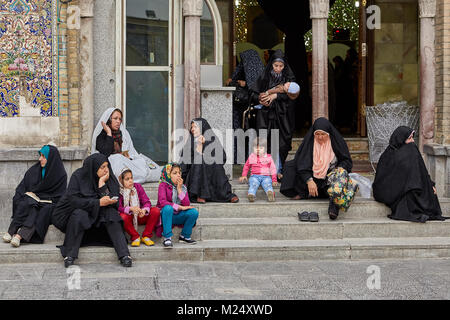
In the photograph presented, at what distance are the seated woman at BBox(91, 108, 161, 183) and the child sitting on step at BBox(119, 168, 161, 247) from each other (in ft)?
3.98

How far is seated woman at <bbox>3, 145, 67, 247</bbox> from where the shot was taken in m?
8.55

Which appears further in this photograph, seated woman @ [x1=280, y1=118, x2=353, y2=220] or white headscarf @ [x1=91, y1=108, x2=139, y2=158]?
white headscarf @ [x1=91, y1=108, x2=139, y2=158]

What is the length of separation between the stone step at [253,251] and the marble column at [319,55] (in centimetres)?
257

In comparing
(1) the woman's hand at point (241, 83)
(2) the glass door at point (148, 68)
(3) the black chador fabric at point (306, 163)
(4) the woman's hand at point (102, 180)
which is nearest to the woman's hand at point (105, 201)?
(4) the woman's hand at point (102, 180)

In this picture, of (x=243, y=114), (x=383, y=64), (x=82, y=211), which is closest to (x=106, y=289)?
(x=82, y=211)

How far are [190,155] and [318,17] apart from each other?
279cm

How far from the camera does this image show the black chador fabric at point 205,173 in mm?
9500

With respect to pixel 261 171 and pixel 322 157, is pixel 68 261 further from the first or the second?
pixel 322 157

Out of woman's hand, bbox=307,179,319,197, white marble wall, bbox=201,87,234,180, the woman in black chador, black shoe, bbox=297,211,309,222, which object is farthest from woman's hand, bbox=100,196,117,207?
white marble wall, bbox=201,87,234,180

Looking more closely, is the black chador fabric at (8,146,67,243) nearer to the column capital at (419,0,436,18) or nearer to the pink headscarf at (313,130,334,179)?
the pink headscarf at (313,130,334,179)

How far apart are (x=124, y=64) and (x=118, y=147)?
132 cm

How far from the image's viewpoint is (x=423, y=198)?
929 centimetres

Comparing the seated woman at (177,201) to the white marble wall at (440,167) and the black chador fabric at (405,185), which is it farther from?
the white marble wall at (440,167)

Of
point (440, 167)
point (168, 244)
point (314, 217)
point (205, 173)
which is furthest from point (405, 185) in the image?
point (168, 244)
